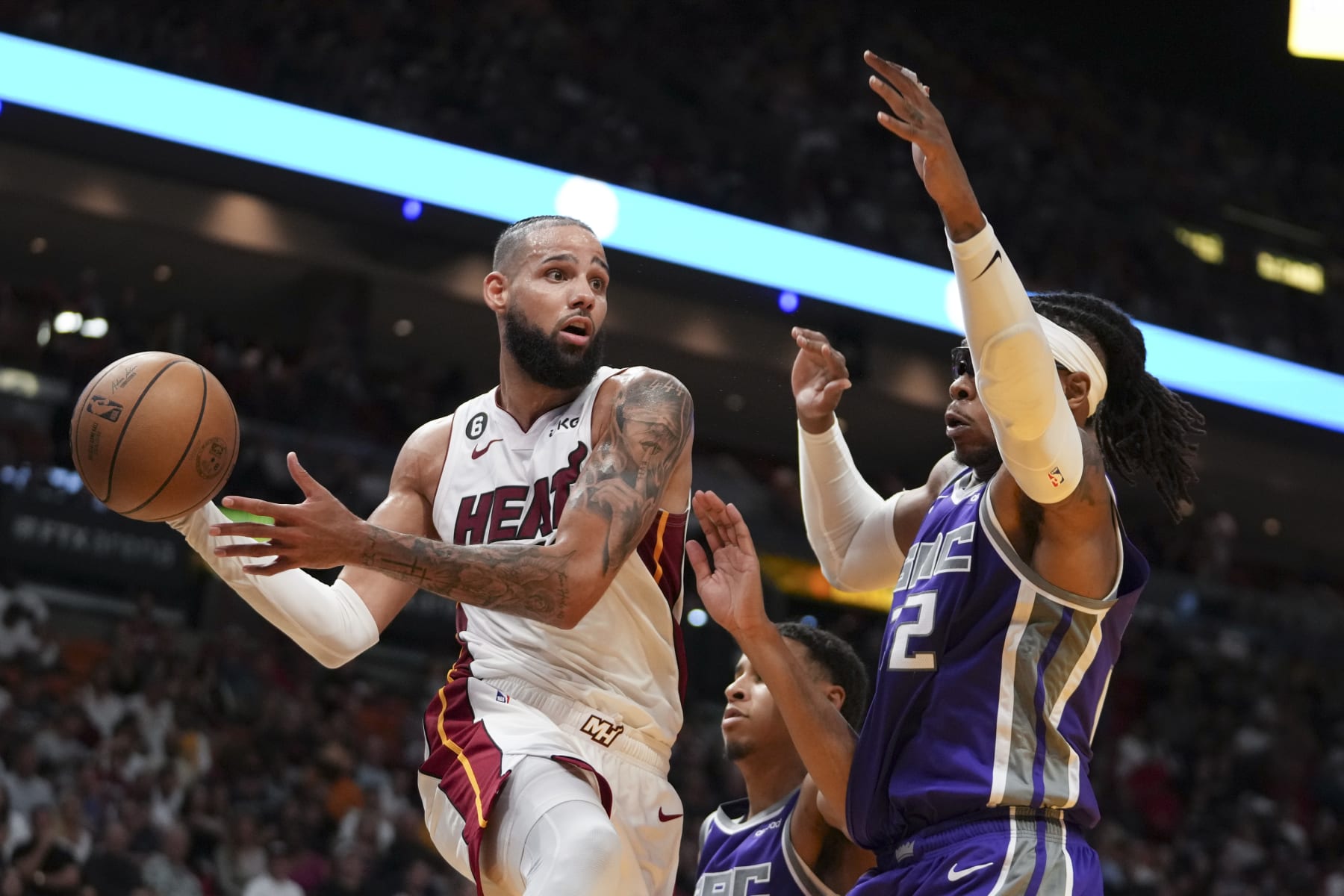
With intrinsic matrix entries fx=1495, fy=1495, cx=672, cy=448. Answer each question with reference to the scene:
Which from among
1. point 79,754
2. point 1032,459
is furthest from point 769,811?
point 79,754

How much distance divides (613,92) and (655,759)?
12.2 metres

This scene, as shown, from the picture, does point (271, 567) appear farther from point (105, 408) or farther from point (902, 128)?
point (902, 128)

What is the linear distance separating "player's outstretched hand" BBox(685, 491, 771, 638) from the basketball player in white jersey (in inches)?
2.5

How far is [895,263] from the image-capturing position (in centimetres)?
1308

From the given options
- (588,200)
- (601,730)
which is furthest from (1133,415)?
(588,200)

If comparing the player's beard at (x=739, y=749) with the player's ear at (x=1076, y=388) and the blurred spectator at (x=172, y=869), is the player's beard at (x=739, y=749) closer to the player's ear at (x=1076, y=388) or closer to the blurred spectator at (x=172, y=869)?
the player's ear at (x=1076, y=388)

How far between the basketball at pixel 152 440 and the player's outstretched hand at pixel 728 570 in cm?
99

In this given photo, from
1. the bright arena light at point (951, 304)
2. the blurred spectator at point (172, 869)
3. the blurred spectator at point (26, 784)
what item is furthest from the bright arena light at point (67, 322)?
the bright arena light at point (951, 304)

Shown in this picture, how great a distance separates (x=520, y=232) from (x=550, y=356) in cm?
35

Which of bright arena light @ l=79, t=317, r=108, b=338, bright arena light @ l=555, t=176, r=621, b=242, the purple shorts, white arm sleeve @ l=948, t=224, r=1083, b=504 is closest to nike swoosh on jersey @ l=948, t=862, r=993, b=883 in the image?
the purple shorts

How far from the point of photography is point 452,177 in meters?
11.7

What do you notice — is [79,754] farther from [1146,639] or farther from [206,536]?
[1146,639]

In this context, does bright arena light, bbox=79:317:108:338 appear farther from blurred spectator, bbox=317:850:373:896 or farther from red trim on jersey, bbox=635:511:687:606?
red trim on jersey, bbox=635:511:687:606

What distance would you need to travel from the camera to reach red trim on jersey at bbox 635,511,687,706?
3.15 m
